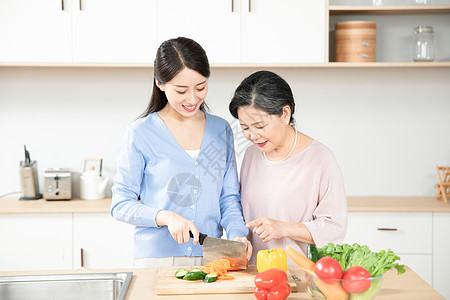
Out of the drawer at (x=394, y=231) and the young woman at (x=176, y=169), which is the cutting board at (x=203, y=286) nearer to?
the young woman at (x=176, y=169)

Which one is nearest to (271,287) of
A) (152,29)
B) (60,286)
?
(60,286)

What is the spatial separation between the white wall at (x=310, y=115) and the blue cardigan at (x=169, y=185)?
155cm

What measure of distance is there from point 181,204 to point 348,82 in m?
1.98

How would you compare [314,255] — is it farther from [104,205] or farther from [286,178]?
[104,205]

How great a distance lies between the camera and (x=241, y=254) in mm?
1593

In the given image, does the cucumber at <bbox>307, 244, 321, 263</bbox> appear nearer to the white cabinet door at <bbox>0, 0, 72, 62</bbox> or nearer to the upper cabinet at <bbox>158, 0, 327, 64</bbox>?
the upper cabinet at <bbox>158, 0, 327, 64</bbox>

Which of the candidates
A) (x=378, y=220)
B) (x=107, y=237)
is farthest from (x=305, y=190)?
(x=107, y=237)

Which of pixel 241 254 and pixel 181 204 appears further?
pixel 181 204

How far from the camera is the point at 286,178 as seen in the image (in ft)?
5.83

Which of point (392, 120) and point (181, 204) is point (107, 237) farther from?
point (392, 120)

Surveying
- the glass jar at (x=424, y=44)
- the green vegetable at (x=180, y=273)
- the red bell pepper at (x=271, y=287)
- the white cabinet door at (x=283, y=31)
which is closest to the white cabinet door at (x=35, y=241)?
the white cabinet door at (x=283, y=31)

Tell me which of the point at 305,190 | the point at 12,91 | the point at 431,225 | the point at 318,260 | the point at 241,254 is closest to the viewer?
the point at 318,260

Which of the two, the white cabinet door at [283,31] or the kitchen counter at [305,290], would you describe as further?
the white cabinet door at [283,31]

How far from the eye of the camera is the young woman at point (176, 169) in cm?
169
